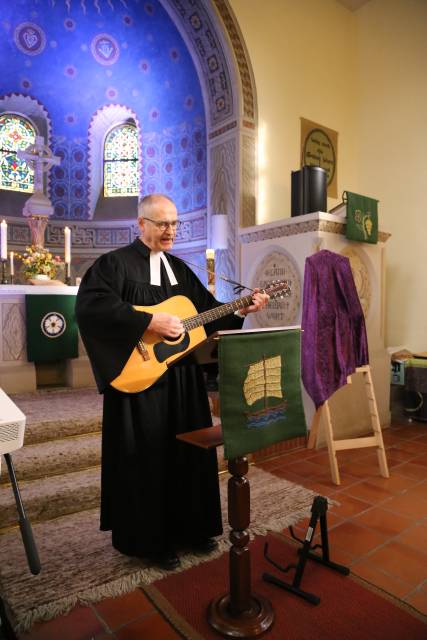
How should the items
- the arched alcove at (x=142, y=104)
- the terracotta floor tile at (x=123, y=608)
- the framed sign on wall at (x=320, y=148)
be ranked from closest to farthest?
the terracotta floor tile at (x=123, y=608) < the arched alcove at (x=142, y=104) < the framed sign on wall at (x=320, y=148)

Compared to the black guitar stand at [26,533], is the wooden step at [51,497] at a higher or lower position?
lower

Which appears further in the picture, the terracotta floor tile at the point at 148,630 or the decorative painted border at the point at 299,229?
the decorative painted border at the point at 299,229

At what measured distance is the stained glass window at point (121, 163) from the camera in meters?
8.85

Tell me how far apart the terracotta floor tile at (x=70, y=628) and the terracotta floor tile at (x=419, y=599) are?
1332mm

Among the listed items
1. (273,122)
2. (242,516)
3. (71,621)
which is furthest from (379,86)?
(71,621)

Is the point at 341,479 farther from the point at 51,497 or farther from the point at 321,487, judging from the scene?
the point at 51,497

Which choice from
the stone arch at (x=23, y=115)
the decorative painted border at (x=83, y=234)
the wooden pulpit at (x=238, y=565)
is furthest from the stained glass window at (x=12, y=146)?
the wooden pulpit at (x=238, y=565)

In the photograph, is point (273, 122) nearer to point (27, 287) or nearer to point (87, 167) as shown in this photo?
point (27, 287)

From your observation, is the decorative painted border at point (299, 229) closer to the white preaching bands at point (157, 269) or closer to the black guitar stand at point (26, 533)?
the white preaching bands at point (157, 269)

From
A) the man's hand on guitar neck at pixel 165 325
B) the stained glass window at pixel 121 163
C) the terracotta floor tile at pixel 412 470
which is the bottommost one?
the terracotta floor tile at pixel 412 470

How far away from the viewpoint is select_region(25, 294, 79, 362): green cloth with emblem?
14.7 feet

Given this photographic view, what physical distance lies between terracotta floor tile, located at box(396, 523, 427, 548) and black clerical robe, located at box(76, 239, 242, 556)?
1066 mm

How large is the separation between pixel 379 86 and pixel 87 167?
17.0 ft

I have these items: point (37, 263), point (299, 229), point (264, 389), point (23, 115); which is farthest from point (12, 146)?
point (264, 389)
